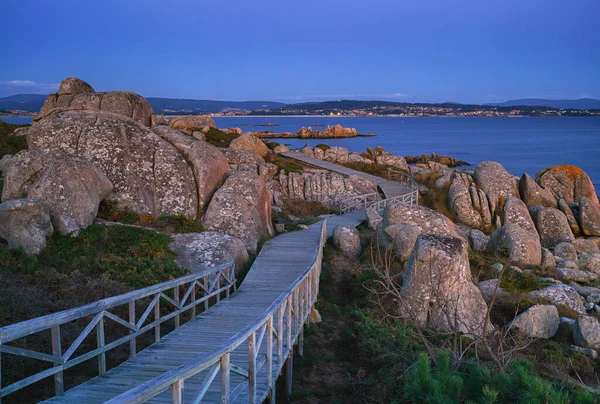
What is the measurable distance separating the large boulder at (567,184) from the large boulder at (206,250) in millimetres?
25142

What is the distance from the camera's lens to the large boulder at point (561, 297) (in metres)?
17.0

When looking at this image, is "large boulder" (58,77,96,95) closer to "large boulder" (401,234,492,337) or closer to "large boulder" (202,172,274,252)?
"large boulder" (202,172,274,252)

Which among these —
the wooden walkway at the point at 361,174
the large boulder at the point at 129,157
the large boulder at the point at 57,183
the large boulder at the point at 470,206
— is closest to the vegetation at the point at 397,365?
the large boulder at the point at 129,157

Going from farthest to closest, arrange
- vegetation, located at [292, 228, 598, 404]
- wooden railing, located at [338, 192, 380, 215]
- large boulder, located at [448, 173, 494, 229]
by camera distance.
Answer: wooden railing, located at [338, 192, 380, 215] < large boulder, located at [448, 173, 494, 229] < vegetation, located at [292, 228, 598, 404]

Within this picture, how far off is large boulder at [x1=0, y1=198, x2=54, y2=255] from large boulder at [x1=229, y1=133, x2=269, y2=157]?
2798cm

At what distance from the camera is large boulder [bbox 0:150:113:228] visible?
14.9 m

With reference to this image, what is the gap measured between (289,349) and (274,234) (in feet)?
35.3

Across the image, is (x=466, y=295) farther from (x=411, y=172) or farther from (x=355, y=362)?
(x=411, y=172)

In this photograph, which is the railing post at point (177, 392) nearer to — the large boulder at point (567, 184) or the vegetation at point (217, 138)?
the large boulder at point (567, 184)

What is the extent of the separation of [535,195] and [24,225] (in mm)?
27621

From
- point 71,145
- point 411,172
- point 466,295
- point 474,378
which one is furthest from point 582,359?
point 411,172

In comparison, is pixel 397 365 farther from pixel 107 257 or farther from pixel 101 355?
pixel 107 257

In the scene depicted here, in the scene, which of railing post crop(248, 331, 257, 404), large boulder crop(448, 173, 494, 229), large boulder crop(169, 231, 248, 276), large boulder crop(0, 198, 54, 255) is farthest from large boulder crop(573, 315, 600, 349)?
large boulder crop(0, 198, 54, 255)

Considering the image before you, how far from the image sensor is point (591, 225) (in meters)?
29.9
